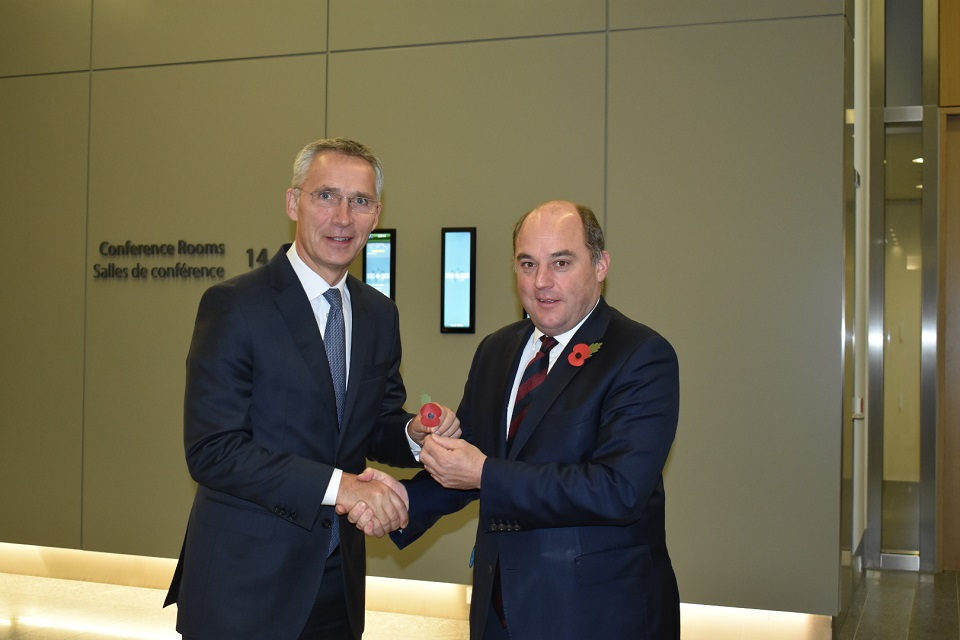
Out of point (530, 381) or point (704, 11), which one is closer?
point (530, 381)

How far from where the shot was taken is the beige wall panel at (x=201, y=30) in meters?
6.04

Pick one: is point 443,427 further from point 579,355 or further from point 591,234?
point 591,234

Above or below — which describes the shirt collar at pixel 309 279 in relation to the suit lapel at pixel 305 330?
above

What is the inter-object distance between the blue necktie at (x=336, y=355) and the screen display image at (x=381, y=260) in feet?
10.1

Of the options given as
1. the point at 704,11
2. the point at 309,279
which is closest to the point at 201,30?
the point at 704,11

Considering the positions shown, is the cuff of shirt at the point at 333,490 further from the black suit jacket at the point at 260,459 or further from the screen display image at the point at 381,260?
the screen display image at the point at 381,260

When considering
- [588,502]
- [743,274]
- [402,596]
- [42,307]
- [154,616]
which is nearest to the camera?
[588,502]

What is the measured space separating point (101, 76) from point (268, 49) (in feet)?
4.16

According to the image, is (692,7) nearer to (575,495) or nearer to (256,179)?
(256,179)

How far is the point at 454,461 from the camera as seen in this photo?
7.74 feet

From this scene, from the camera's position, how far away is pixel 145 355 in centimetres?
628

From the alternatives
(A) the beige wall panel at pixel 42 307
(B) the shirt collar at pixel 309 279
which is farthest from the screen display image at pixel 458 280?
(B) the shirt collar at pixel 309 279

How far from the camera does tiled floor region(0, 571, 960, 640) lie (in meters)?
5.29

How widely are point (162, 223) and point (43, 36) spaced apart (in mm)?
1659
